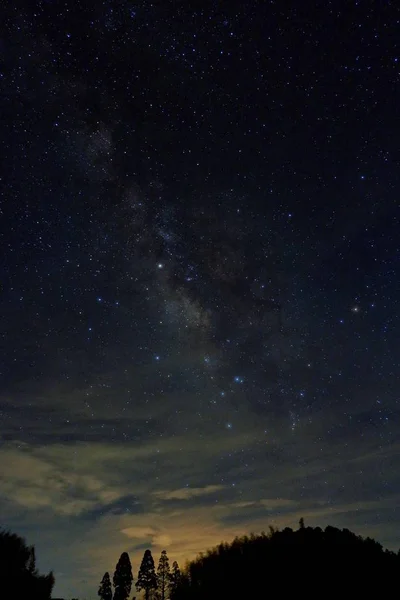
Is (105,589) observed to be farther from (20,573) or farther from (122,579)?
(20,573)

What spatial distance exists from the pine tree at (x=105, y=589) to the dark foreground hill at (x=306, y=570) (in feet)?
79.6

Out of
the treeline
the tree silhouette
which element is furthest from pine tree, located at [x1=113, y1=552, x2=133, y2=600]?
the tree silhouette

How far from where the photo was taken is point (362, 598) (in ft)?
90.7

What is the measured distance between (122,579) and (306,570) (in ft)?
114

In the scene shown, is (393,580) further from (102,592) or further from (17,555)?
(102,592)

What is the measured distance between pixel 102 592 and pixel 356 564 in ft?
135

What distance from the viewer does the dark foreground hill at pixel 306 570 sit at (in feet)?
95.7

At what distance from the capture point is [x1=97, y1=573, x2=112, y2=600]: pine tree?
58281 millimetres

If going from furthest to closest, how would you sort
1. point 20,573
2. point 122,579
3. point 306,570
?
point 122,579 < point 306,570 < point 20,573

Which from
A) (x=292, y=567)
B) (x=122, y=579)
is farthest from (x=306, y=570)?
(x=122, y=579)

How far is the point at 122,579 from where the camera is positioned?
5619 centimetres

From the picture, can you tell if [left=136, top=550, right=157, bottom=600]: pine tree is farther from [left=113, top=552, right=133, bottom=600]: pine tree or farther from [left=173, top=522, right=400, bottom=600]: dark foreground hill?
[left=173, top=522, right=400, bottom=600]: dark foreground hill

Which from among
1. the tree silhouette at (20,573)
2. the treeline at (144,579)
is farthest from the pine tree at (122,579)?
the tree silhouette at (20,573)

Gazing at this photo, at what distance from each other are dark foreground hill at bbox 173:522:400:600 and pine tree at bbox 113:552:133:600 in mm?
19864
